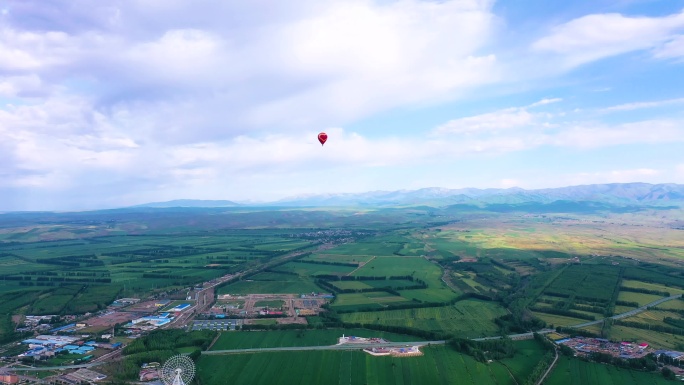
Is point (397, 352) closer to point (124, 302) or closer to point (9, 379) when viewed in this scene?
point (9, 379)

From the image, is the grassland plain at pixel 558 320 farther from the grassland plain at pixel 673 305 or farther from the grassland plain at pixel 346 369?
the grassland plain at pixel 346 369

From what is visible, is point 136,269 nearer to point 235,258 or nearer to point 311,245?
point 235,258

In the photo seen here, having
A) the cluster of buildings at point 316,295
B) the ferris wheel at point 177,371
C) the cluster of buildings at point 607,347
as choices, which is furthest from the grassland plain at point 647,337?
Result: the ferris wheel at point 177,371

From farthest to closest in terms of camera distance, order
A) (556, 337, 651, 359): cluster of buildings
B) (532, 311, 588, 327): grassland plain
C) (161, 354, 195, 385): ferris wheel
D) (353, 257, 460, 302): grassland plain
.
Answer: (353, 257, 460, 302): grassland plain, (532, 311, 588, 327): grassland plain, (556, 337, 651, 359): cluster of buildings, (161, 354, 195, 385): ferris wheel

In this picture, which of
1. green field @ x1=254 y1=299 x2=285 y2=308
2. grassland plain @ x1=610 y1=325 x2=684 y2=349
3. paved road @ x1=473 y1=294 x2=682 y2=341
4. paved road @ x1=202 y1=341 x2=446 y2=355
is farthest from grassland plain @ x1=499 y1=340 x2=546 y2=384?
green field @ x1=254 y1=299 x2=285 y2=308

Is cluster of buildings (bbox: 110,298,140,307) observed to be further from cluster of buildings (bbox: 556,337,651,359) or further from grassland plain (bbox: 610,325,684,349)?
grassland plain (bbox: 610,325,684,349)

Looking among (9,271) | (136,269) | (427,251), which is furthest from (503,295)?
(9,271)

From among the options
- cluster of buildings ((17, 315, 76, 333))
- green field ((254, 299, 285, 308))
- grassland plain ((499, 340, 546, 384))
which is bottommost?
grassland plain ((499, 340, 546, 384))

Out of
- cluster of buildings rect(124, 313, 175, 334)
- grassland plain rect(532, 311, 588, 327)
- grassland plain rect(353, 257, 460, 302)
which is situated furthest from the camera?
grassland plain rect(353, 257, 460, 302)
